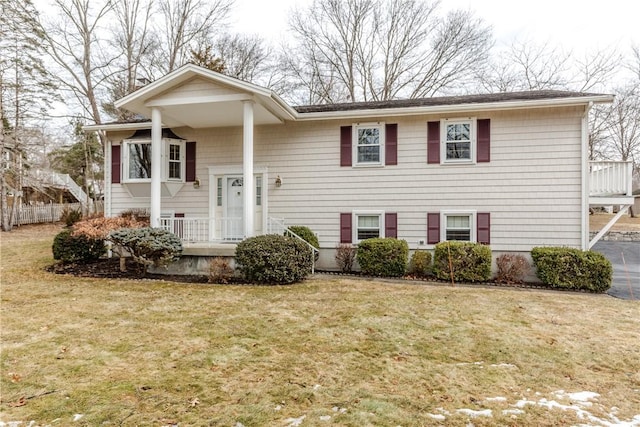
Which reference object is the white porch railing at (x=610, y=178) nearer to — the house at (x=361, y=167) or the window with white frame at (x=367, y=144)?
the house at (x=361, y=167)

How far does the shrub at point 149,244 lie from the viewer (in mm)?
8812

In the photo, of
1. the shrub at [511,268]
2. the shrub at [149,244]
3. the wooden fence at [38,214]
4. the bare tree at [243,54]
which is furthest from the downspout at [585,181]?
the wooden fence at [38,214]

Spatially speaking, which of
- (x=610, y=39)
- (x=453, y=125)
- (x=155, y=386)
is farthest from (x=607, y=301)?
(x=610, y=39)

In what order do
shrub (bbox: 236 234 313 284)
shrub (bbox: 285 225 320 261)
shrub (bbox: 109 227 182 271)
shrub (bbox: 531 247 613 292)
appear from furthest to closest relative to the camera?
shrub (bbox: 285 225 320 261) → shrub (bbox: 109 227 182 271) → shrub (bbox: 531 247 613 292) → shrub (bbox: 236 234 313 284)

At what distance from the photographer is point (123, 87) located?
21703 millimetres

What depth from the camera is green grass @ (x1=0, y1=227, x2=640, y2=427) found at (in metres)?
3.19

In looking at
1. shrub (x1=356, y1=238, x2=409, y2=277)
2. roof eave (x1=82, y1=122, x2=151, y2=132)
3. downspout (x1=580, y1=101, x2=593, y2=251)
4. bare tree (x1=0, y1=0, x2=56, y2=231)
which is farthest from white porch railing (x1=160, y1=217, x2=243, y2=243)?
bare tree (x1=0, y1=0, x2=56, y2=231)

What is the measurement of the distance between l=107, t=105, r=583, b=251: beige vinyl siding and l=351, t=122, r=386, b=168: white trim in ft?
0.50

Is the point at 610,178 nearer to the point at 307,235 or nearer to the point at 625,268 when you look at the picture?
the point at 625,268

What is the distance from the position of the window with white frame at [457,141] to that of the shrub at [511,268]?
2.95m

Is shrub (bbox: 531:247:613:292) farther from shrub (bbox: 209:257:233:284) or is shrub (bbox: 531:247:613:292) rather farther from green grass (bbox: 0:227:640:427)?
shrub (bbox: 209:257:233:284)

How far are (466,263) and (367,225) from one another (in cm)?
305

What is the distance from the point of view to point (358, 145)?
1116 cm

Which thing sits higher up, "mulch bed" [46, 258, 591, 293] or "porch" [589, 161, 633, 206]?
"porch" [589, 161, 633, 206]
